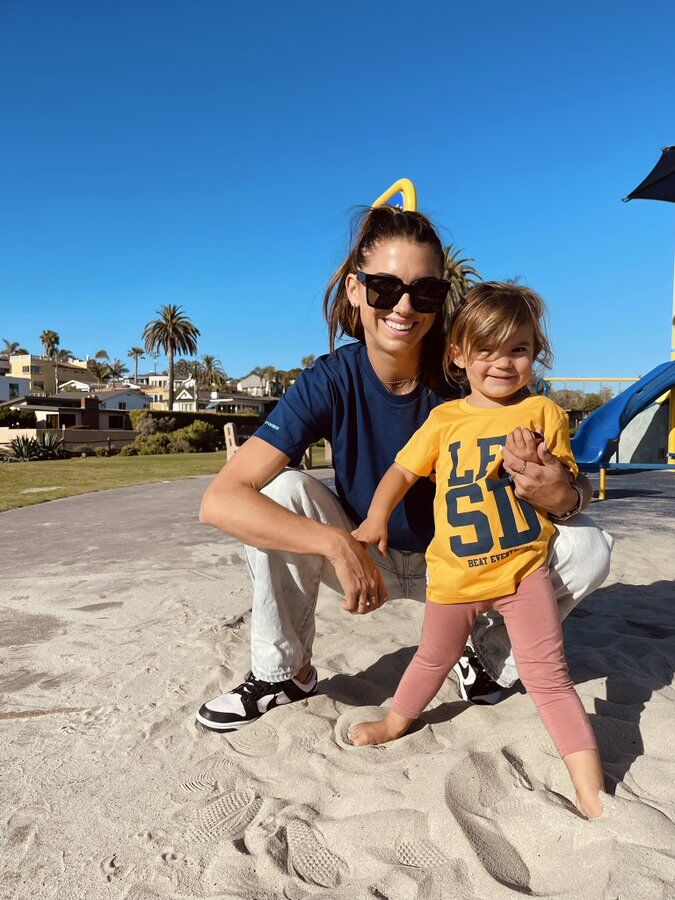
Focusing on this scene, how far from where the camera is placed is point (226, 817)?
5.77 ft

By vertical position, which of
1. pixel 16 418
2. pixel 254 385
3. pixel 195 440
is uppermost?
pixel 254 385

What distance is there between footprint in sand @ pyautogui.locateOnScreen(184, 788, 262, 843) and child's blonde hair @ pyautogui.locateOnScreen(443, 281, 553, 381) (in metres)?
1.53

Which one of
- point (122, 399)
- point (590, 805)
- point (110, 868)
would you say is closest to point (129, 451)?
point (110, 868)

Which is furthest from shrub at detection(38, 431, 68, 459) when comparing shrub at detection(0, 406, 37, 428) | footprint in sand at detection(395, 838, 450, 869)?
footprint in sand at detection(395, 838, 450, 869)

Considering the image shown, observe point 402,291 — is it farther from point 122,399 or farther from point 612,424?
point 122,399

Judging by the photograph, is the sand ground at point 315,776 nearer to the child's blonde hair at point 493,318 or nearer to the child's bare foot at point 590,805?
the child's bare foot at point 590,805

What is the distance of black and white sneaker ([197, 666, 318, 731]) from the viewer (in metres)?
2.25

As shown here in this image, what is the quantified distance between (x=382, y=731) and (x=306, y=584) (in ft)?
1.87

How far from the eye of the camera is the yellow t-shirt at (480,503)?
1965mm

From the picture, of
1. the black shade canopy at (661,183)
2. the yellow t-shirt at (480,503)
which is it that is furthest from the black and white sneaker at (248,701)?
the black shade canopy at (661,183)

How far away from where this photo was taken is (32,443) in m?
24.8

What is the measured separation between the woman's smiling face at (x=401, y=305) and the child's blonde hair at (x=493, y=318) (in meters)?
0.18

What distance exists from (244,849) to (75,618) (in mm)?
2342

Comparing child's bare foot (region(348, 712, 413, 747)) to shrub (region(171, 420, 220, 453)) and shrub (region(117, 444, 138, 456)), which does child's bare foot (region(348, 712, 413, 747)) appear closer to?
shrub (region(117, 444, 138, 456))
